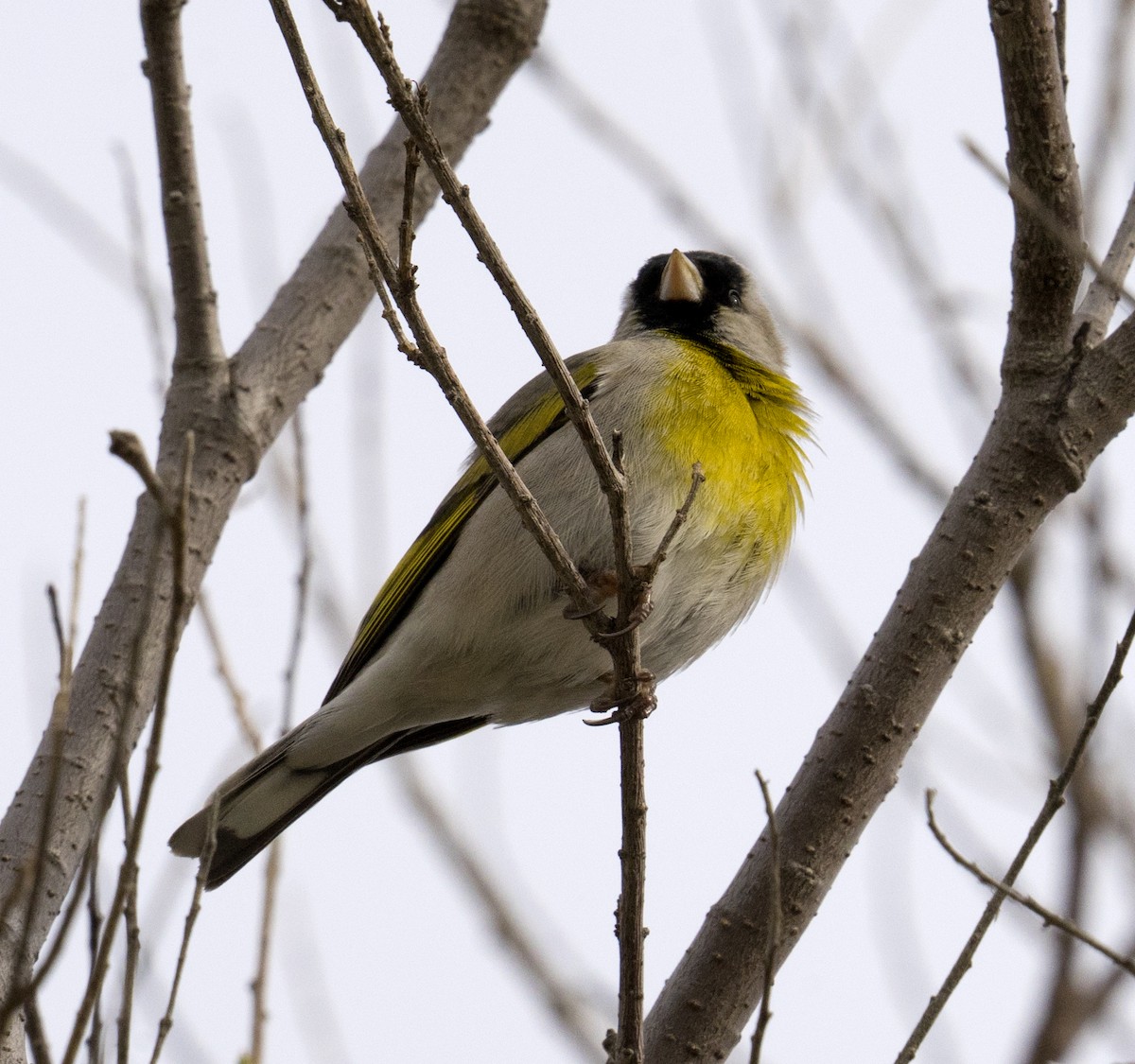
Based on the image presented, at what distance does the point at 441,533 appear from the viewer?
4.21 meters

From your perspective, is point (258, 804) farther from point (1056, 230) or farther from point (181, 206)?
point (1056, 230)

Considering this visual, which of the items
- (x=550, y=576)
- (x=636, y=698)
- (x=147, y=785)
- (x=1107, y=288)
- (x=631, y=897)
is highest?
(x=1107, y=288)

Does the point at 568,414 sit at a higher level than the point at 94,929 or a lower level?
higher

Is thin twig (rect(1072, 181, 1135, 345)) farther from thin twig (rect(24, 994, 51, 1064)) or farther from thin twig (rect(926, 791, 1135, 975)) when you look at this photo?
thin twig (rect(24, 994, 51, 1064))

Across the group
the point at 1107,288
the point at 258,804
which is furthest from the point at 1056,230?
the point at 258,804

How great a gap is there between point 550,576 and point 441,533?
500mm

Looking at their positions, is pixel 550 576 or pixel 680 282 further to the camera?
pixel 680 282

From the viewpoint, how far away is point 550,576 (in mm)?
3842

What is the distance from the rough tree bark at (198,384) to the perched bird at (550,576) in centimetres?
66

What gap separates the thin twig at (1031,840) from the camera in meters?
2.37

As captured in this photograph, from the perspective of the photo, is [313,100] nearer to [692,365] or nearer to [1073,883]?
[1073,883]

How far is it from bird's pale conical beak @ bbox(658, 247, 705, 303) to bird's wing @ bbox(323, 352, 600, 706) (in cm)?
80

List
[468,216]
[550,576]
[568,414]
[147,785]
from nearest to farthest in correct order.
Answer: [147,785] < [468,216] < [568,414] < [550,576]

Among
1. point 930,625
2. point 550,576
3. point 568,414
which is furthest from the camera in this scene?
point 550,576
